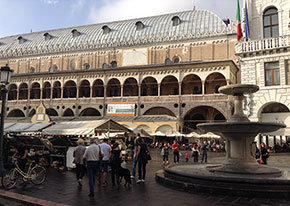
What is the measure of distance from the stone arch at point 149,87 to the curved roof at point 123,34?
6.31 m

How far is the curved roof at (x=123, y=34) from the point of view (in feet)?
124

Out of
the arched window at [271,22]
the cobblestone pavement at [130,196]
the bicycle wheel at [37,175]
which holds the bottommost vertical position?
the cobblestone pavement at [130,196]

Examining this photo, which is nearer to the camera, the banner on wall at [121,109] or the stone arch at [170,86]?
the banner on wall at [121,109]

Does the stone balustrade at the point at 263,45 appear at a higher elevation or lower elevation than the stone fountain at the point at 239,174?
higher

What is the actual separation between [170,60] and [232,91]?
27.7 meters

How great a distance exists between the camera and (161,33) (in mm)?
39281

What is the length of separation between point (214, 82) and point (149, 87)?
27.5ft

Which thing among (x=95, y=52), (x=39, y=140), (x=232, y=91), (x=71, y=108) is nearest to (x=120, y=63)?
(x=95, y=52)

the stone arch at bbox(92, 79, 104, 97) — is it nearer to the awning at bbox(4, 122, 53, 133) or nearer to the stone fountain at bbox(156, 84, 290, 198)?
the awning at bbox(4, 122, 53, 133)

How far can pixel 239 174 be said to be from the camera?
820cm

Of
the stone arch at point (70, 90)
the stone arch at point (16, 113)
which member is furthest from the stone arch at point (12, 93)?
the stone arch at point (70, 90)

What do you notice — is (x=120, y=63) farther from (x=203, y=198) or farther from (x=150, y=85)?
(x=203, y=198)

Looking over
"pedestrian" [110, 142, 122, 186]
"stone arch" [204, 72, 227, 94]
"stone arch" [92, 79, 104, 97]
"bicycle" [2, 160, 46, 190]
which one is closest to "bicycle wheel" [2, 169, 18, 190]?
"bicycle" [2, 160, 46, 190]

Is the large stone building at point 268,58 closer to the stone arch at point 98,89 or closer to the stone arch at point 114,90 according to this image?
the stone arch at point 114,90
